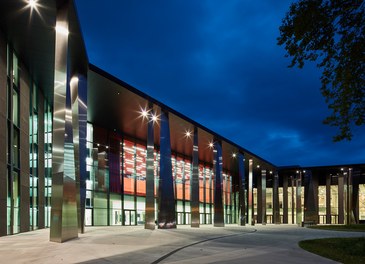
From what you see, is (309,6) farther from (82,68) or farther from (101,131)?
(101,131)

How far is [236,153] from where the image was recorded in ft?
173

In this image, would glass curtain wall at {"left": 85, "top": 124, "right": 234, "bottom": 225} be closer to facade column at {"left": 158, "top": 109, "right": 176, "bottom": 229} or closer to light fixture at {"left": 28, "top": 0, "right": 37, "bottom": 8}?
facade column at {"left": 158, "top": 109, "right": 176, "bottom": 229}

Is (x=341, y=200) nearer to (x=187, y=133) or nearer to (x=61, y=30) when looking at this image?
(x=187, y=133)

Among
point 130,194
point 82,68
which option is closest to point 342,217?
point 130,194

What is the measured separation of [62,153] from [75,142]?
5595 mm

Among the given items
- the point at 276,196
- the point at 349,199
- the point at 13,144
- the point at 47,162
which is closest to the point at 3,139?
the point at 13,144

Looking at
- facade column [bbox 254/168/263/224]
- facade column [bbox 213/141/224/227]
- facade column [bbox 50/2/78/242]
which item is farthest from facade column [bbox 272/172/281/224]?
facade column [bbox 50/2/78/242]

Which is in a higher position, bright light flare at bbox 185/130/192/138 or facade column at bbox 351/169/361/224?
bright light flare at bbox 185/130/192/138

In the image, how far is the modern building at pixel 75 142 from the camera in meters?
18.0

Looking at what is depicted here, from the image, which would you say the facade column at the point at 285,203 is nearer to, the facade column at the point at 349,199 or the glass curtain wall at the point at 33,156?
the facade column at the point at 349,199

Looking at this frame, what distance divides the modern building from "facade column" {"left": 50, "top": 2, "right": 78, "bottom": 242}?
0.04 metres

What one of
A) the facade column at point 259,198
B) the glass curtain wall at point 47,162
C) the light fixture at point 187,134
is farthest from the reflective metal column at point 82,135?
the facade column at point 259,198

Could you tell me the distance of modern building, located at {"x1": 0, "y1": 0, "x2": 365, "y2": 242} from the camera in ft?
59.0

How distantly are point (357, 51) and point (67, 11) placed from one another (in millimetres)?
11810
